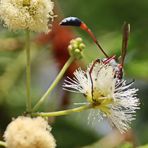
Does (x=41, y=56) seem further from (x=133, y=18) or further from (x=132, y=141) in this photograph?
(x=132, y=141)

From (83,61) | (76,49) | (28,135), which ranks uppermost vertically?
(83,61)

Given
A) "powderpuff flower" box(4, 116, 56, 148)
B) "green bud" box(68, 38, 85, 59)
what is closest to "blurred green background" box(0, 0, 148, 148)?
"green bud" box(68, 38, 85, 59)

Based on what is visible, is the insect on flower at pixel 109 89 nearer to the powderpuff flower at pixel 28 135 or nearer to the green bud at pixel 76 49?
the green bud at pixel 76 49

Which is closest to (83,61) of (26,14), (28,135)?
(26,14)

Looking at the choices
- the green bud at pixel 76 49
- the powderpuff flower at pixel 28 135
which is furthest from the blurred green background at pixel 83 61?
the powderpuff flower at pixel 28 135

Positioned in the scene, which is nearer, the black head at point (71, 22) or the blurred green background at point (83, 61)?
the black head at point (71, 22)

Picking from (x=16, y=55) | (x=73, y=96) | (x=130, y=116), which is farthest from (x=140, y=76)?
(x=130, y=116)

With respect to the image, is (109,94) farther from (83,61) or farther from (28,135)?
(83,61)
